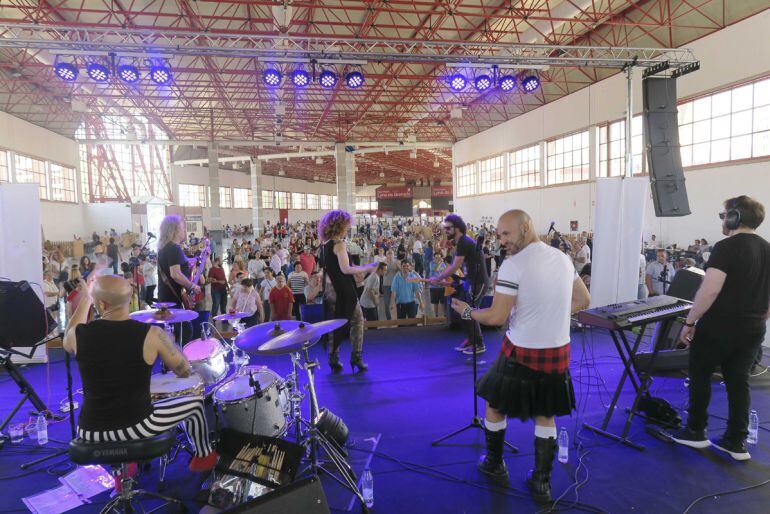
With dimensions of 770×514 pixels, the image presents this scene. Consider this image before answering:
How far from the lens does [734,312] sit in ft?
10.0

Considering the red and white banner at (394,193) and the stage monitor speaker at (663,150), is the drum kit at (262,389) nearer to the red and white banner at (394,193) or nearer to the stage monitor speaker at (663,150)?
the stage monitor speaker at (663,150)

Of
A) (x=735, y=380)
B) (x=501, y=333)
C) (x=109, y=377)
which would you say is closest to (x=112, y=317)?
(x=109, y=377)

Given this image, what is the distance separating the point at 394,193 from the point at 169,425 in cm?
4590

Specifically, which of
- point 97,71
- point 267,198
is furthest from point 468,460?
point 267,198

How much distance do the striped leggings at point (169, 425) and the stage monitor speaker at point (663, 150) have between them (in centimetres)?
A: 782

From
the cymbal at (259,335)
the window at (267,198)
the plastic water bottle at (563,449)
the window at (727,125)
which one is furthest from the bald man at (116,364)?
the window at (267,198)

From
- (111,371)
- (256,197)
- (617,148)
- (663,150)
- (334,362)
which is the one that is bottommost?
(334,362)

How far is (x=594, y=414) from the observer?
4.02 meters

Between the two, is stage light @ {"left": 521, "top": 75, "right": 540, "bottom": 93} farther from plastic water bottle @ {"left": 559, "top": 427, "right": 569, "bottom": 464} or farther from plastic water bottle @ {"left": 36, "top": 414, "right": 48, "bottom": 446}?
plastic water bottle @ {"left": 36, "top": 414, "right": 48, "bottom": 446}

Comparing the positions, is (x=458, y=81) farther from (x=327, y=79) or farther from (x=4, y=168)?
(x=4, y=168)

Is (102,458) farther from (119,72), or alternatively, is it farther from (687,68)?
(687,68)

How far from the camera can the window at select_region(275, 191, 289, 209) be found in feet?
153

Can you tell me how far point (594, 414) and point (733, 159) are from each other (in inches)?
456

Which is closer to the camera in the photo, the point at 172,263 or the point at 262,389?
the point at 262,389
